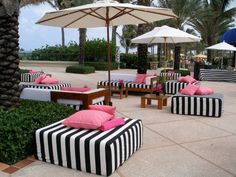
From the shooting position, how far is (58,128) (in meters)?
5.10

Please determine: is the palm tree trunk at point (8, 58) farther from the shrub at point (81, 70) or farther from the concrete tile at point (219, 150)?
the shrub at point (81, 70)

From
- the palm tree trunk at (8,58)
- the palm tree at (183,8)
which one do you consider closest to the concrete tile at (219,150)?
the palm tree trunk at (8,58)

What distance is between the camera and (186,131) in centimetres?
688

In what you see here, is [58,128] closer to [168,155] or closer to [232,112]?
[168,155]

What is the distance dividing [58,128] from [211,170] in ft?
8.00

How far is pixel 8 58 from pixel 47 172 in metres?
2.43

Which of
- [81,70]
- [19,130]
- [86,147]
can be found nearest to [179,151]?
[86,147]

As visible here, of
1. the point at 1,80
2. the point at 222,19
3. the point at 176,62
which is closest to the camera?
the point at 1,80

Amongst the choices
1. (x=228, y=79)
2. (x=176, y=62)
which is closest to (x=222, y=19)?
(x=176, y=62)

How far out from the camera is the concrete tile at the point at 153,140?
585cm

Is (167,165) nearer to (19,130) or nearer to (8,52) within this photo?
(19,130)

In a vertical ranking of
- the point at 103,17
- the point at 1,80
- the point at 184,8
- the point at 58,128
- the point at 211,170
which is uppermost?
the point at 184,8

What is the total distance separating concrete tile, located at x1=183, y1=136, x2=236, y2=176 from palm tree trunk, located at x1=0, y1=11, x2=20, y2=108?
3441mm

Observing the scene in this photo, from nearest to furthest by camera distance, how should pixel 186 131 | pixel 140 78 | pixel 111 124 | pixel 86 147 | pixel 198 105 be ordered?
pixel 86 147, pixel 111 124, pixel 186 131, pixel 198 105, pixel 140 78
